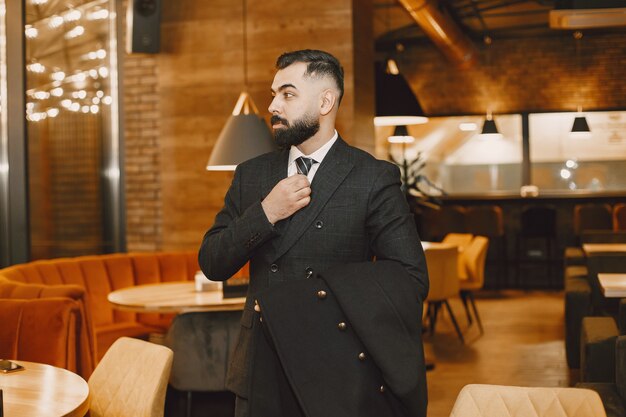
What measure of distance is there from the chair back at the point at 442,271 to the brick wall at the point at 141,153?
89.3 inches

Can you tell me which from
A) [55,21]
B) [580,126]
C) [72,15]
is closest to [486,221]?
[580,126]

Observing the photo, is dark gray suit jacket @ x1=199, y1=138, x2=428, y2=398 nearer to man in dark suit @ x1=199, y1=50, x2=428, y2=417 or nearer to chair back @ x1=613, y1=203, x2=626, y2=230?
man in dark suit @ x1=199, y1=50, x2=428, y2=417

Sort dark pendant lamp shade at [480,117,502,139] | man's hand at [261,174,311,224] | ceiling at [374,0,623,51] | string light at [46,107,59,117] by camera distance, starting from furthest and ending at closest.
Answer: dark pendant lamp shade at [480,117,502,139] → ceiling at [374,0,623,51] → string light at [46,107,59,117] → man's hand at [261,174,311,224]

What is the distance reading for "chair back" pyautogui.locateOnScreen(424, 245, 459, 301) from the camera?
21.0 feet

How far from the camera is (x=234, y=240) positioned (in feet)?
5.79

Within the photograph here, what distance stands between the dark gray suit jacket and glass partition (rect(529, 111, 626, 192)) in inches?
443

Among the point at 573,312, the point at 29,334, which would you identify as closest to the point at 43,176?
the point at 29,334

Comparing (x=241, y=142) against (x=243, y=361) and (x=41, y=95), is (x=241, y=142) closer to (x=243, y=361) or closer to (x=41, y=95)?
(x=41, y=95)

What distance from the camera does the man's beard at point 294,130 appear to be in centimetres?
182

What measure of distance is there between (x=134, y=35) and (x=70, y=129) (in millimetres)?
891

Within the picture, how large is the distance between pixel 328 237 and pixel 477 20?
11.2 metres

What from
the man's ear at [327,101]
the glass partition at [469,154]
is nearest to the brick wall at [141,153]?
the man's ear at [327,101]

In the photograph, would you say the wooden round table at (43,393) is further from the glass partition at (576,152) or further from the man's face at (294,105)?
the glass partition at (576,152)

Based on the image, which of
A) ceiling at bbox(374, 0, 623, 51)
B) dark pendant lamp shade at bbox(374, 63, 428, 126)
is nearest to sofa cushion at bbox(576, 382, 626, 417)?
dark pendant lamp shade at bbox(374, 63, 428, 126)
